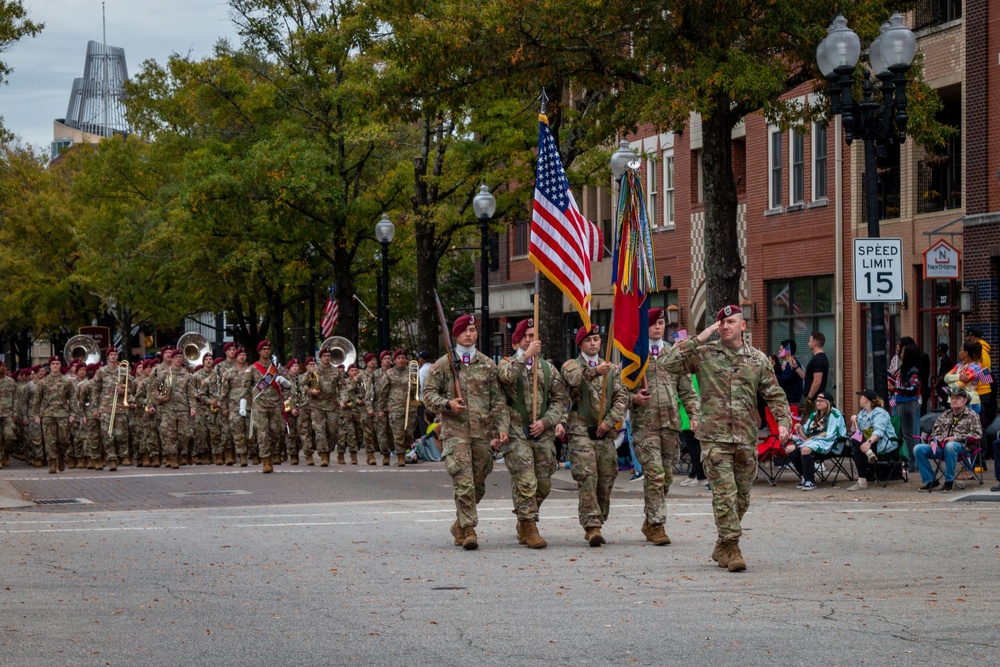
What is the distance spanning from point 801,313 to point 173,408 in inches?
570

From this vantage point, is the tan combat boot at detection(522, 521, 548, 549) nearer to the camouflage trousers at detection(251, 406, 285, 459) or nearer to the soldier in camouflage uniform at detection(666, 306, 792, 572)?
the soldier in camouflage uniform at detection(666, 306, 792, 572)

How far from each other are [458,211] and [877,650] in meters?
26.5

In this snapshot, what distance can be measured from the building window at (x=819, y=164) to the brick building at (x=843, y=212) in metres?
0.03

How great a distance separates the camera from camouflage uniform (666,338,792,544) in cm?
1213

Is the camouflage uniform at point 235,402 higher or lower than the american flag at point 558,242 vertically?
lower

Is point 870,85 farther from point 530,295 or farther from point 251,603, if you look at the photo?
point 530,295

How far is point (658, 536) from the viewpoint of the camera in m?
13.9

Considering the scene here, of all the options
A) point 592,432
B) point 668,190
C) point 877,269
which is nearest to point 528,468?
point 592,432

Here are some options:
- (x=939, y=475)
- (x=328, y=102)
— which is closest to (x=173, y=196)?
(x=328, y=102)

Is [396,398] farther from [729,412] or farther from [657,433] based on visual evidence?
[729,412]

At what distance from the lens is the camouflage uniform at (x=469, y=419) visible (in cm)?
1396

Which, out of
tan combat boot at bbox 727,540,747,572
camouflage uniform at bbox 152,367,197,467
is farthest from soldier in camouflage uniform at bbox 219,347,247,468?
tan combat boot at bbox 727,540,747,572

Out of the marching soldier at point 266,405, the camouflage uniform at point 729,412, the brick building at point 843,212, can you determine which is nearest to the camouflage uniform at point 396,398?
the marching soldier at point 266,405

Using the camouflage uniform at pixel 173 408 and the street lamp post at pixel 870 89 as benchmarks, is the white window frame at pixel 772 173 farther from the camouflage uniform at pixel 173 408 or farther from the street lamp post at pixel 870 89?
the street lamp post at pixel 870 89
